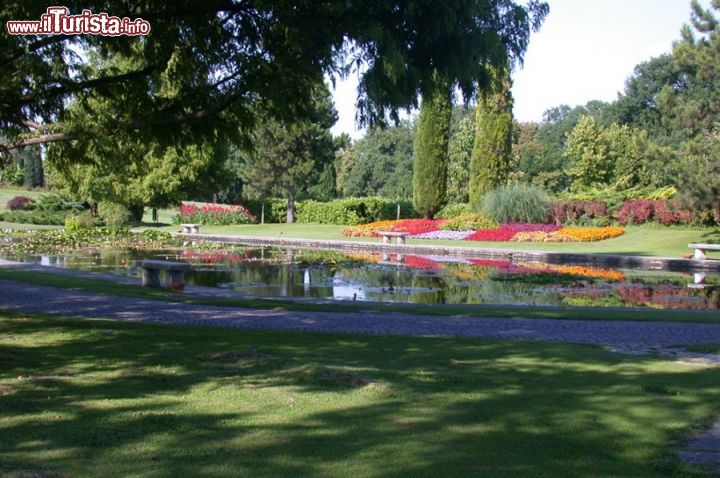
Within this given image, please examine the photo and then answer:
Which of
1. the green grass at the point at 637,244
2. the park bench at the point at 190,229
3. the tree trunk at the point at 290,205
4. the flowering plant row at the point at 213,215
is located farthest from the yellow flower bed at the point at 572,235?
the flowering plant row at the point at 213,215

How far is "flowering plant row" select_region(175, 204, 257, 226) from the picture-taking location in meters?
53.5

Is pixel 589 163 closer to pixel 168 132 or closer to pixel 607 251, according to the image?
pixel 607 251

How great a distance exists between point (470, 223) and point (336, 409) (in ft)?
118

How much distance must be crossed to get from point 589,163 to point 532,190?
20683mm

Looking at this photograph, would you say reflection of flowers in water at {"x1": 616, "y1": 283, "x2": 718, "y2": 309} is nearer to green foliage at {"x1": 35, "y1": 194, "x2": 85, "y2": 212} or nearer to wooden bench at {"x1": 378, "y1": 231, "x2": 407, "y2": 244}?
wooden bench at {"x1": 378, "y1": 231, "x2": 407, "y2": 244}

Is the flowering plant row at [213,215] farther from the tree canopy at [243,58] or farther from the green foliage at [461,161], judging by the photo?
the tree canopy at [243,58]

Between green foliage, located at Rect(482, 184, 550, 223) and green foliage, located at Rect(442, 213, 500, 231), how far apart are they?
1.58 feet

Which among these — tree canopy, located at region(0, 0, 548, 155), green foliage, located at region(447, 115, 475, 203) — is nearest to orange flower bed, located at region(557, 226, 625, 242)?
green foliage, located at region(447, 115, 475, 203)

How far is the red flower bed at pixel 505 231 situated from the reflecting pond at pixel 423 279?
7587mm

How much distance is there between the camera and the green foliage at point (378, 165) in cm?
8344

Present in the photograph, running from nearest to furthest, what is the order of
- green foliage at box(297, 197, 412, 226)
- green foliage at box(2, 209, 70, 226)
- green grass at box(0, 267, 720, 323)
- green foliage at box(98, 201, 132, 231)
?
green grass at box(0, 267, 720, 323) < green foliage at box(98, 201, 132, 231) < green foliage at box(297, 197, 412, 226) < green foliage at box(2, 209, 70, 226)

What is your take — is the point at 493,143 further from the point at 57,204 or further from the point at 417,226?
the point at 57,204

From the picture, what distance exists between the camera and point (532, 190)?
41.9 meters

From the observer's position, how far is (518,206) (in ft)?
135
